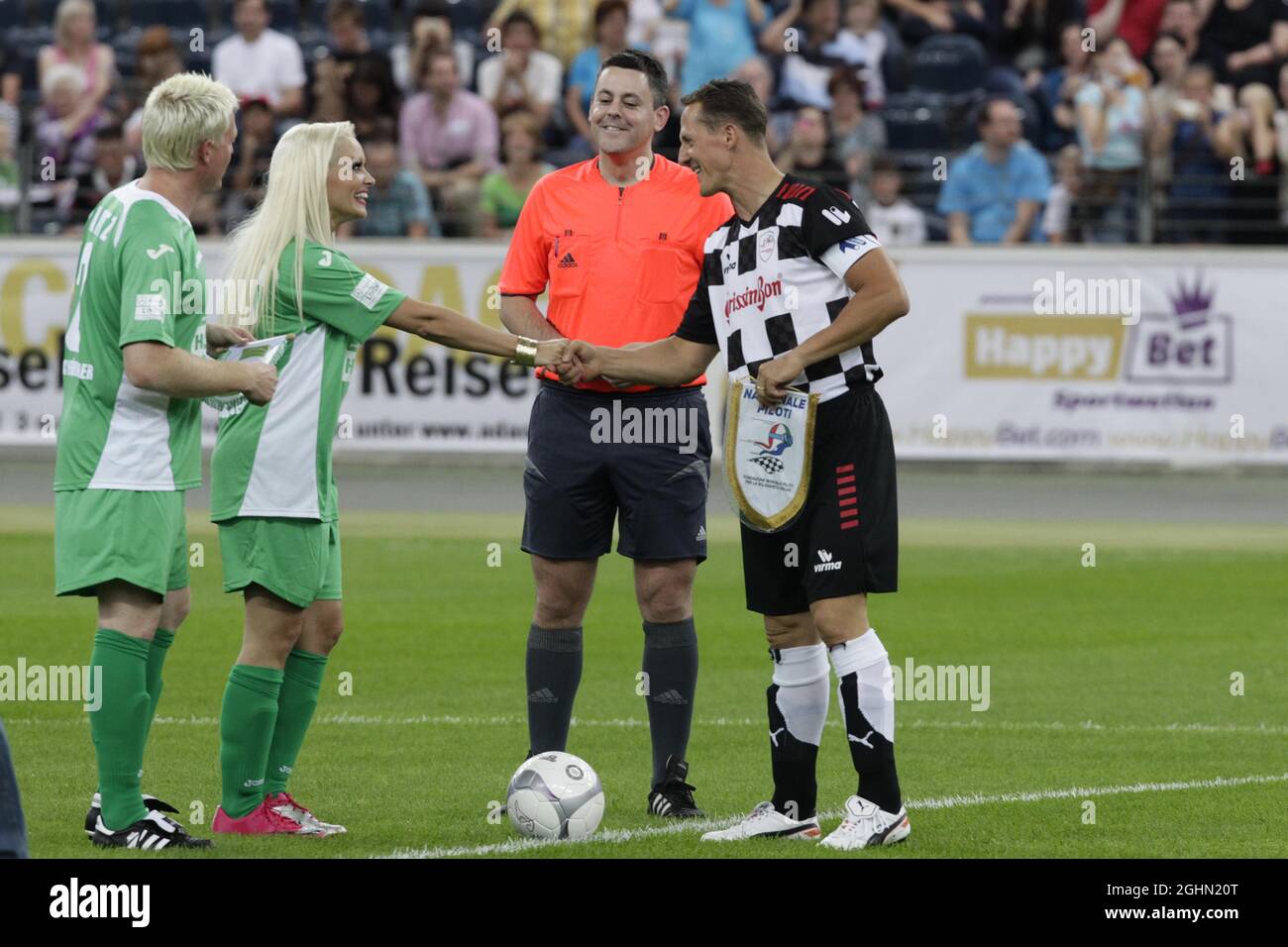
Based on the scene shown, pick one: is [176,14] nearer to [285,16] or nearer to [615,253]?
[285,16]

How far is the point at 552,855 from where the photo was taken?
21.0 ft

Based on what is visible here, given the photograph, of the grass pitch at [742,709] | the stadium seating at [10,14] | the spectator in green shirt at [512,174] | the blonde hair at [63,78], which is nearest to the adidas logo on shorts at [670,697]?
the grass pitch at [742,709]

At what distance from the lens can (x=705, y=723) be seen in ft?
30.6

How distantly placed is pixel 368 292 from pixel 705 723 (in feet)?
10.7

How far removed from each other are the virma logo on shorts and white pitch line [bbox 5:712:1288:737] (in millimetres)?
2148

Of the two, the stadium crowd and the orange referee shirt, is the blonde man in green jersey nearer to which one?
the orange referee shirt

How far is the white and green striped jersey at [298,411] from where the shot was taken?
6723 mm

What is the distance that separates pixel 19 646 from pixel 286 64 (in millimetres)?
13015

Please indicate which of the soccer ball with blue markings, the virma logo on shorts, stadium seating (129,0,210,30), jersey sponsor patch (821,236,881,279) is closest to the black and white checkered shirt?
jersey sponsor patch (821,236,881,279)

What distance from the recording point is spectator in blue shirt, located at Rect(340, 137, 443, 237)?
21328mm

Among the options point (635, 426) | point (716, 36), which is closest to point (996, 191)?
point (716, 36)

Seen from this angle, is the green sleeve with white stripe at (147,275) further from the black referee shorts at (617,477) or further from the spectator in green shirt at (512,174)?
the spectator in green shirt at (512,174)

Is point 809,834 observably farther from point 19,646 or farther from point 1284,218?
point 1284,218
